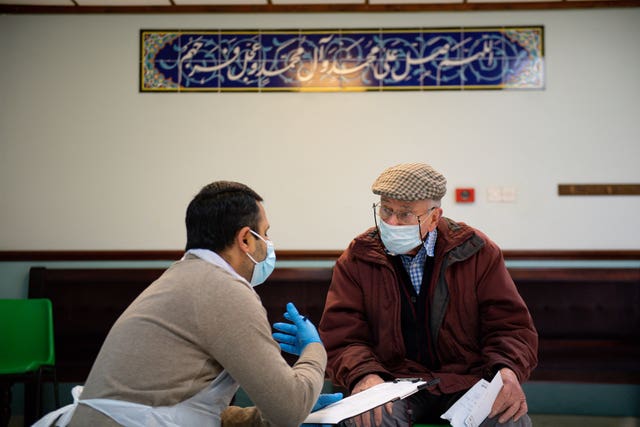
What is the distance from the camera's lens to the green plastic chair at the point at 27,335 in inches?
148

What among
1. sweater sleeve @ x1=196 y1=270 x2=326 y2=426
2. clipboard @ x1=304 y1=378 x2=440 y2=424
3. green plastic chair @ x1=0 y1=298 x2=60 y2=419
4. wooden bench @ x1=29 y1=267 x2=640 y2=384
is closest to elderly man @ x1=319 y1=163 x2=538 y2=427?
clipboard @ x1=304 y1=378 x2=440 y2=424

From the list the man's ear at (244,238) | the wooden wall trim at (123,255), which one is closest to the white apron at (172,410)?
the man's ear at (244,238)

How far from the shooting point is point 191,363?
1571 millimetres

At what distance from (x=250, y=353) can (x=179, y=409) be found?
241mm

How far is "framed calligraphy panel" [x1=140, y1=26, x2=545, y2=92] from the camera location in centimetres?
446

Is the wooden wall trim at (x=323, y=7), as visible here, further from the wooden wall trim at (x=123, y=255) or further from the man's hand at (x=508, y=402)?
the man's hand at (x=508, y=402)

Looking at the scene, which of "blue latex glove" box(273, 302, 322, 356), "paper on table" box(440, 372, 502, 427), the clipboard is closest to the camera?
the clipboard

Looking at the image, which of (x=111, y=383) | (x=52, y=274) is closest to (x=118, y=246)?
(x=52, y=274)

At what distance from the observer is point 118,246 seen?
4.49 meters

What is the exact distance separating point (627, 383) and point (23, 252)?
4180mm

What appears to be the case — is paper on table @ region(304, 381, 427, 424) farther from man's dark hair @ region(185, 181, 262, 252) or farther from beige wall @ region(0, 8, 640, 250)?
beige wall @ region(0, 8, 640, 250)

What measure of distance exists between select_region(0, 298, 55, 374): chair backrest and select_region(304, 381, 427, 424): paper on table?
→ 2.54 metres

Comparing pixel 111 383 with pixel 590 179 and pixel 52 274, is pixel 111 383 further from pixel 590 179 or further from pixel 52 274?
pixel 590 179

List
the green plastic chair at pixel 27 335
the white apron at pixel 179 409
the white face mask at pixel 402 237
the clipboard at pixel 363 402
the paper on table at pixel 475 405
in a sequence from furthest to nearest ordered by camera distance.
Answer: the green plastic chair at pixel 27 335
the white face mask at pixel 402 237
the paper on table at pixel 475 405
the clipboard at pixel 363 402
the white apron at pixel 179 409
